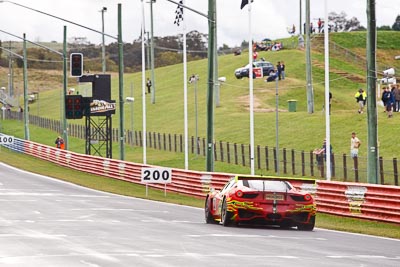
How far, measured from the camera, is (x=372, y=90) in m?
29.4

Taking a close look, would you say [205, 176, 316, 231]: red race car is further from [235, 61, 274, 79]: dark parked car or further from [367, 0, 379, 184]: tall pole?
[235, 61, 274, 79]: dark parked car

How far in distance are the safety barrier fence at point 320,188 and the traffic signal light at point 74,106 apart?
2313 millimetres

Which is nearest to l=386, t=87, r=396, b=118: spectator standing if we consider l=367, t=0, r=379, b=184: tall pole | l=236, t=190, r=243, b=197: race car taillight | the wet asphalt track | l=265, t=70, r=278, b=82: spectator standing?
the wet asphalt track

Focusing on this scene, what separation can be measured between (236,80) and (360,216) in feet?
261

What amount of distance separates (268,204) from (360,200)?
5491 millimetres

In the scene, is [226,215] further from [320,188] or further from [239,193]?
[320,188]

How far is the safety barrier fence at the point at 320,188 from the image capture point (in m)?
27.1

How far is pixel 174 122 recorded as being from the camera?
9312 centimetres

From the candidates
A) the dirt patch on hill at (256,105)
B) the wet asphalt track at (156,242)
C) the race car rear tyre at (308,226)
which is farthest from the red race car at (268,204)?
the dirt patch on hill at (256,105)

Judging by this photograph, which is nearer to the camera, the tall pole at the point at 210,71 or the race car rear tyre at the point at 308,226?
the race car rear tyre at the point at 308,226

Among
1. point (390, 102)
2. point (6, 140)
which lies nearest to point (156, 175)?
point (390, 102)

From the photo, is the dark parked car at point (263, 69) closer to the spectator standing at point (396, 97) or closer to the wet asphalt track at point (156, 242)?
the spectator standing at point (396, 97)

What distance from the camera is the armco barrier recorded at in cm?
2667

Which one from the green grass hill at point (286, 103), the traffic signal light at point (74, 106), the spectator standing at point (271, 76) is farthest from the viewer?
the spectator standing at point (271, 76)
